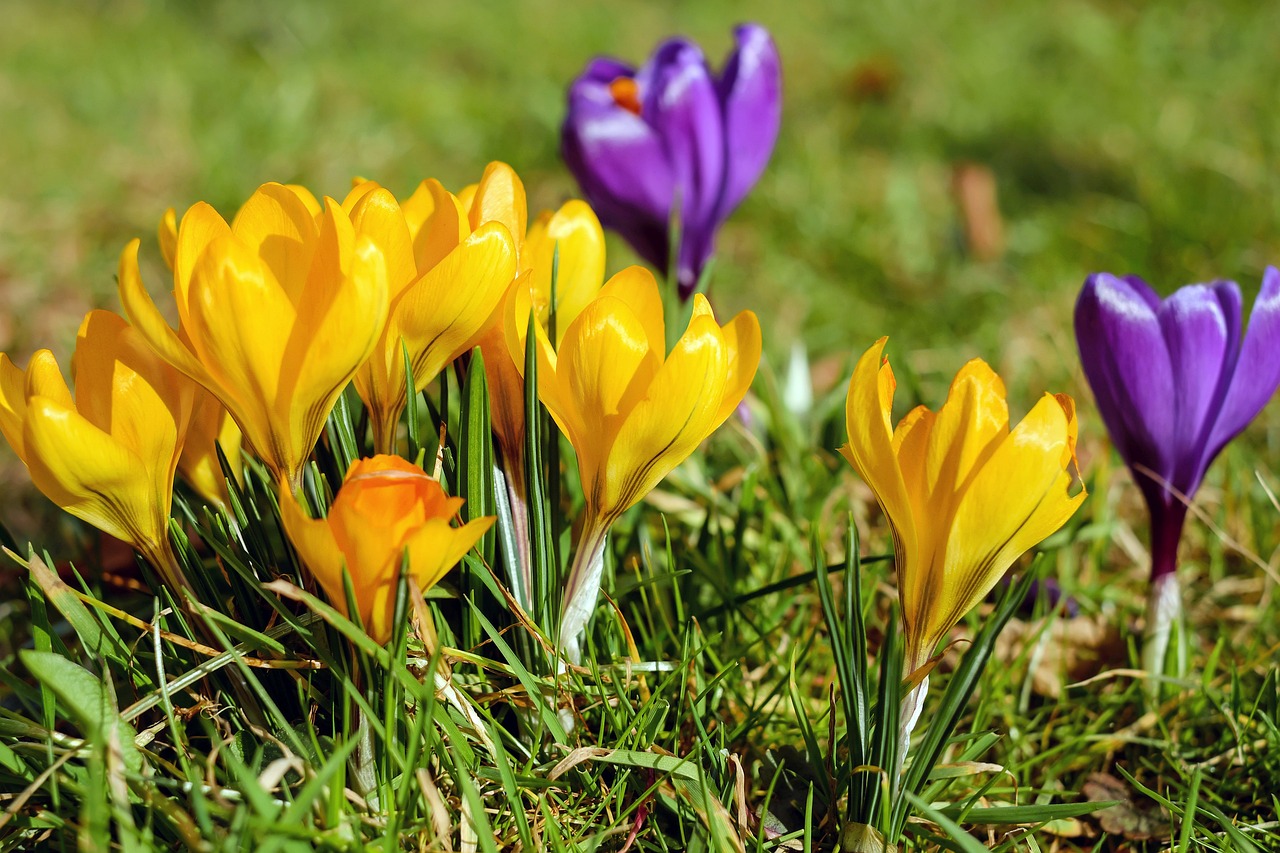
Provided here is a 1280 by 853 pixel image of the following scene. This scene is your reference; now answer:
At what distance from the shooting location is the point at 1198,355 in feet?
3.14

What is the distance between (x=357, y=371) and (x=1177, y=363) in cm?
73

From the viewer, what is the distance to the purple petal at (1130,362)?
948 mm

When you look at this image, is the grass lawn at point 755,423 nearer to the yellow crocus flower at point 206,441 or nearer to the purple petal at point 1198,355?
the yellow crocus flower at point 206,441

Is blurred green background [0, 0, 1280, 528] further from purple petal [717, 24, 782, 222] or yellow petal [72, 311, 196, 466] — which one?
yellow petal [72, 311, 196, 466]

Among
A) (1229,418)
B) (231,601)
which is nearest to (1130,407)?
(1229,418)

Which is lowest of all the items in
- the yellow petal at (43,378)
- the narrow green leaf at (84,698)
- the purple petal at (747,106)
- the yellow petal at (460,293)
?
the narrow green leaf at (84,698)

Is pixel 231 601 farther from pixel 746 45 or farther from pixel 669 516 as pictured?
pixel 746 45

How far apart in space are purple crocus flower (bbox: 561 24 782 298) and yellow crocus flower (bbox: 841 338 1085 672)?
25.4 inches

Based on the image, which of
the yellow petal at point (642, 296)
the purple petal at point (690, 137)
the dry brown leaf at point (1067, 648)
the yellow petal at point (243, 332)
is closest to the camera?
the yellow petal at point (243, 332)

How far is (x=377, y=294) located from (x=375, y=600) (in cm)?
21

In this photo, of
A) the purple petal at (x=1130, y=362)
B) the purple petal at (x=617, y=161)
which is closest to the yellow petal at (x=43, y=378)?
the purple petal at (x=617, y=161)

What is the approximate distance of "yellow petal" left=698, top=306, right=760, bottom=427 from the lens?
2.61 feet

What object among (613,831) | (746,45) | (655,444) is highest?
(746,45)

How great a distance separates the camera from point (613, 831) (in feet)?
2.77
